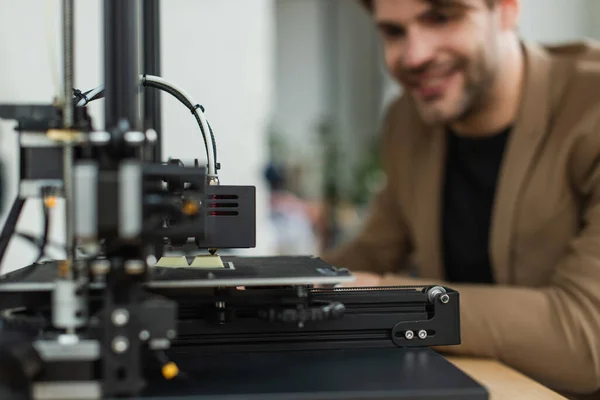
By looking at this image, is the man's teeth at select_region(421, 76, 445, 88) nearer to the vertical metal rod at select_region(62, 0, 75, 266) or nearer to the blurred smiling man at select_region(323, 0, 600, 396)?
the blurred smiling man at select_region(323, 0, 600, 396)

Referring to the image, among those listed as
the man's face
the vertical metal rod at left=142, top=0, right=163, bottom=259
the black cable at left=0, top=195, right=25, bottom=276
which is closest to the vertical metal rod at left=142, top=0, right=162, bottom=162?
the vertical metal rod at left=142, top=0, right=163, bottom=259

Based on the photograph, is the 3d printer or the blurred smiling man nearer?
the 3d printer

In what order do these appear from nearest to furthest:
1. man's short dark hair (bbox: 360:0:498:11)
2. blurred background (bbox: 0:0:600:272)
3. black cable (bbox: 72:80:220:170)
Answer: black cable (bbox: 72:80:220:170), man's short dark hair (bbox: 360:0:498:11), blurred background (bbox: 0:0:600:272)

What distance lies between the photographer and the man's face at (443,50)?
130cm

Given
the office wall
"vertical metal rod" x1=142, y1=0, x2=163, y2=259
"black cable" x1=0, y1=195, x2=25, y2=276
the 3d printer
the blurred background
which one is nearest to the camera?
the 3d printer

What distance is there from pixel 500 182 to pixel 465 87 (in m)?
0.24

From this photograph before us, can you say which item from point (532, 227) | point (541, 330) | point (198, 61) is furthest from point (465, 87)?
point (198, 61)

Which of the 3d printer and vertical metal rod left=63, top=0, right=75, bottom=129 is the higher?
vertical metal rod left=63, top=0, right=75, bottom=129

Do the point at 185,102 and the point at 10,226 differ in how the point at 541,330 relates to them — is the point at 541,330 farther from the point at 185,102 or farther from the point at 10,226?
the point at 10,226

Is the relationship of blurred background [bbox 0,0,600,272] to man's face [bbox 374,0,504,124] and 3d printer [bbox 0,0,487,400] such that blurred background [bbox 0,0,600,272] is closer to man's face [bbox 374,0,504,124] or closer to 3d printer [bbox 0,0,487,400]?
3d printer [bbox 0,0,487,400]

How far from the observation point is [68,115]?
61 centimetres

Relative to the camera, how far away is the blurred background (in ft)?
4.58

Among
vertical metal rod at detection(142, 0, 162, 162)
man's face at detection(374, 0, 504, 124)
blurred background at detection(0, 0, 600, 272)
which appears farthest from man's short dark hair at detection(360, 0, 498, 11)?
vertical metal rod at detection(142, 0, 162, 162)

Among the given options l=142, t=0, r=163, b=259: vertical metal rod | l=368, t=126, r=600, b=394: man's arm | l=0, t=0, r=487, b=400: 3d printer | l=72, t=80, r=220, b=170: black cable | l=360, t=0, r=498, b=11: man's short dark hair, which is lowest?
l=368, t=126, r=600, b=394: man's arm
